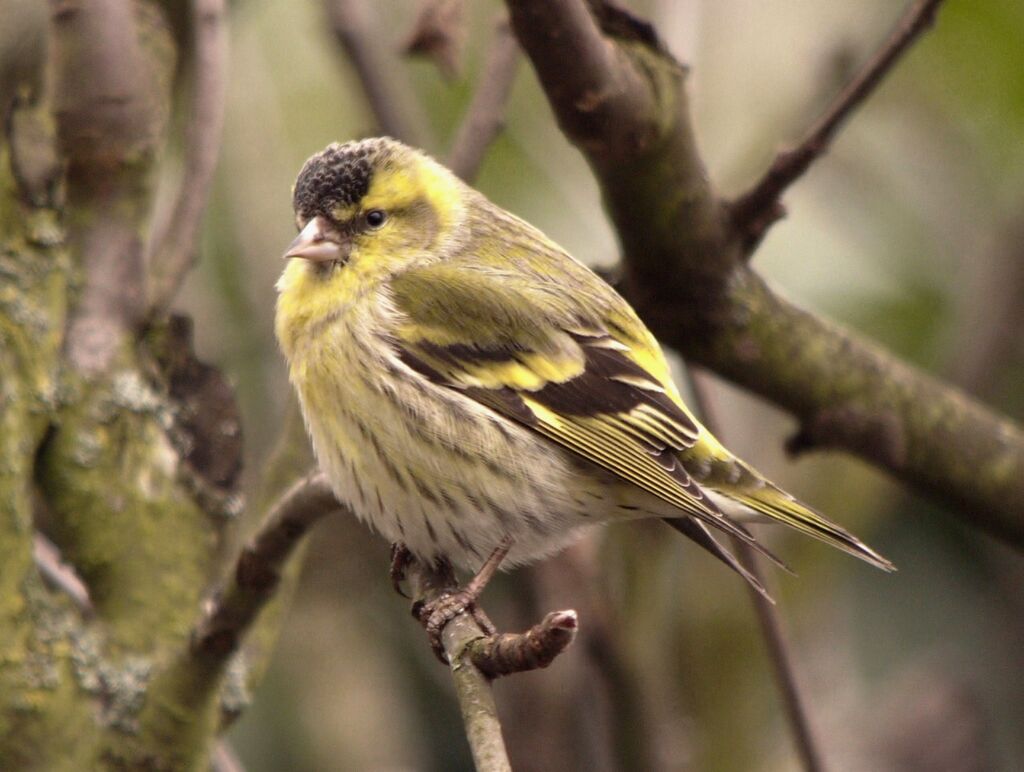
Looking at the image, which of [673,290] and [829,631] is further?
[829,631]

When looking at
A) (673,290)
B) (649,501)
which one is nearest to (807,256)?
(673,290)

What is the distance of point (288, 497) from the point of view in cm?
246

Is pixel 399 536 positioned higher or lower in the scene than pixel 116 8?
lower

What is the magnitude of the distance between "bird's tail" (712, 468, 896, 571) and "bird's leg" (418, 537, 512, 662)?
57cm

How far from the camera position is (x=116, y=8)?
279 cm

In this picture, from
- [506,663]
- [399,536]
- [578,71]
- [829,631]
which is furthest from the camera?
[829,631]

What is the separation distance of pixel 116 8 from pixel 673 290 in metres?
1.29

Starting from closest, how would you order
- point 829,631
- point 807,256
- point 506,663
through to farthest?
point 506,663
point 829,631
point 807,256

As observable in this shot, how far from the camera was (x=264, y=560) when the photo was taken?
245cm

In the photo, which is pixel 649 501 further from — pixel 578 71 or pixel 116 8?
pixel 116 8

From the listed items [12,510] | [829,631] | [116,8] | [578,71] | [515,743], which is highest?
[578,71]

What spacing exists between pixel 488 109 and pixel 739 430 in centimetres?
171

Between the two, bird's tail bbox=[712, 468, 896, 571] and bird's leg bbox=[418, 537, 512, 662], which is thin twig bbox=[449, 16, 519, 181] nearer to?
bird's tail bbox=[712, 468, 896, 571]

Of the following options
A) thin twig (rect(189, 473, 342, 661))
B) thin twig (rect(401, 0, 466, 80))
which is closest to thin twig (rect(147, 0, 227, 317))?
thin twig (rect(401, 0, 466, 80))
